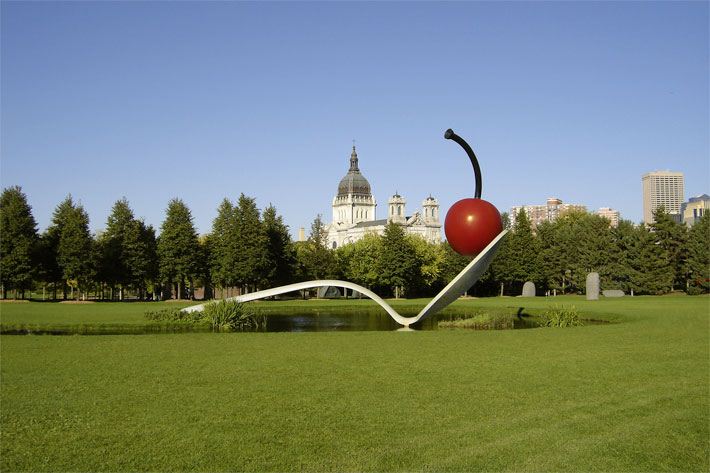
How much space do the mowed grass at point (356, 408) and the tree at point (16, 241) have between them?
31831 millimetres

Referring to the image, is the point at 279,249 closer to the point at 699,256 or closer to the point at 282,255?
the point at 282,255

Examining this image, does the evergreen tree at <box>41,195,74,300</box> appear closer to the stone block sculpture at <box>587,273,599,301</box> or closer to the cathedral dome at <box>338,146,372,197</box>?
the stone block sculpture at <box>587,273,599,301</box>

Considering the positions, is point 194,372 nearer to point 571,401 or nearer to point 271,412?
point 271,412

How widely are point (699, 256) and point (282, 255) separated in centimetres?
3097

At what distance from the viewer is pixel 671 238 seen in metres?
55.9

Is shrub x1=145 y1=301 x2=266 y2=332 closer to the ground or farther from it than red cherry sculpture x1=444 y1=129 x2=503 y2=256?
closer to the ground

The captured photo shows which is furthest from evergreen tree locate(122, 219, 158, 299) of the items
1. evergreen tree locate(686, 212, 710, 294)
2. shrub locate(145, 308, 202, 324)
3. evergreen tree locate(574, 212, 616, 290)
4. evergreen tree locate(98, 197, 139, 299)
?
evergreen tree locate(686, 212, 710, 294)

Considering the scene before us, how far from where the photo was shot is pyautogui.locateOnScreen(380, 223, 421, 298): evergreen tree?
53812mm

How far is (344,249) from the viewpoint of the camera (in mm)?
65438

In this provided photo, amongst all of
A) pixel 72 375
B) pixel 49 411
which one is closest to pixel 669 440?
pixel 49 411

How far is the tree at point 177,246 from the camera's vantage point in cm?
5091

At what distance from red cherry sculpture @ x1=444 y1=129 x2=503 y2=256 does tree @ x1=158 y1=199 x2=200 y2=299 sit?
34.4 meters

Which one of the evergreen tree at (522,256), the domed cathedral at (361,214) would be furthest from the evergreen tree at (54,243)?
the domed cathedral at (361,214)

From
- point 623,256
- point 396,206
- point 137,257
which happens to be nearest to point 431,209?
point 396,206
